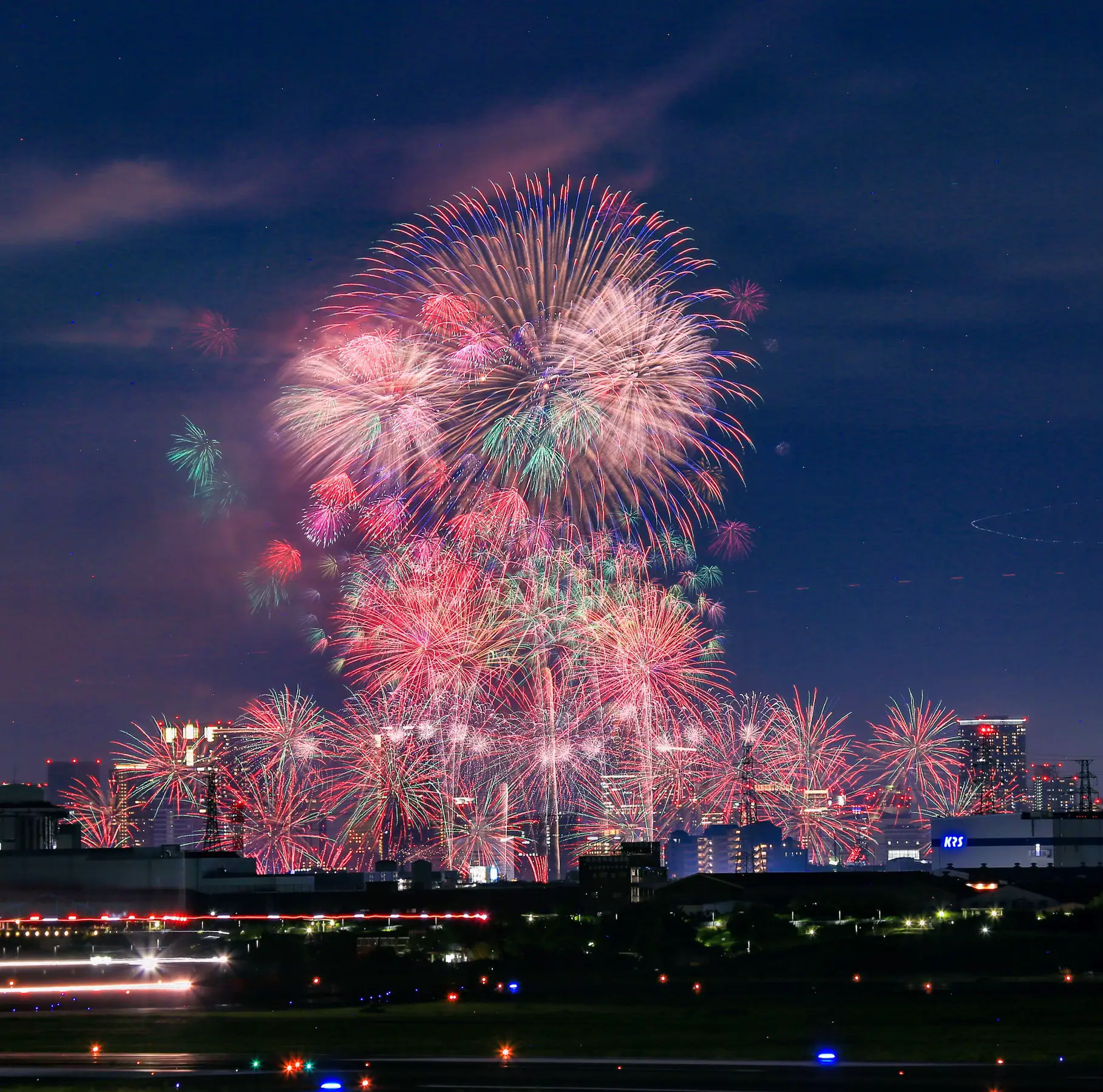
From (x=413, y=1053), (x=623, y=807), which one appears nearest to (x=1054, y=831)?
(x=623, y=807)

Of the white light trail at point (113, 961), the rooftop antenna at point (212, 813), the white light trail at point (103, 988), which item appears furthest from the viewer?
the rooftop antenna at point (212, 813)

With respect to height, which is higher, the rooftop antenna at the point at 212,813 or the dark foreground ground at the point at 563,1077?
the rooftop antenna at the point at 212,813

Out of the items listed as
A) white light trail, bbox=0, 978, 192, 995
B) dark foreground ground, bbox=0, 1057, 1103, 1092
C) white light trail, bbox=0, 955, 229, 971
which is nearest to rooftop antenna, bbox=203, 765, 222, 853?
white light trail, bbox=0, 955, 229, 971

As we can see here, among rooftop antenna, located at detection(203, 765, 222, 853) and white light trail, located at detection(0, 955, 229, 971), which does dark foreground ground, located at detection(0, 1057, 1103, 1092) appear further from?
rooftop antenna, located at detection(203, 765, 222, 853)

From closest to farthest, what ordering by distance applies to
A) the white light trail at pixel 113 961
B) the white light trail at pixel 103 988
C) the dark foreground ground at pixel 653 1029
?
the dark foreground ground at pixel 653 1029
the white light trail at pixel 103 988
the white light trail at pixel 113 961

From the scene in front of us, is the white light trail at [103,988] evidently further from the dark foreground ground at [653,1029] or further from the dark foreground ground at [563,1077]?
the dark foreground ground at [563,1077]

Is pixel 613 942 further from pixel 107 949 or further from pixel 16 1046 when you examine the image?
pixel 16 1046

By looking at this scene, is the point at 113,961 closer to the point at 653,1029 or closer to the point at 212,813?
the point at 212,813

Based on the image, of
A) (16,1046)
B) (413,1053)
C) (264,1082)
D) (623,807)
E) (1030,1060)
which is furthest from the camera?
(623,807)

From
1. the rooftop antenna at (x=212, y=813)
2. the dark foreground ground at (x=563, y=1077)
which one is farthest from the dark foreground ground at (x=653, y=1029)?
the rooftop antenna at (x=212, y=813)

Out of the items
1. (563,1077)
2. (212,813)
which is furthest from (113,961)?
(563,1077)

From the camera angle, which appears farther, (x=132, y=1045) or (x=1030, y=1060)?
(x=132, y=1045)
